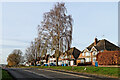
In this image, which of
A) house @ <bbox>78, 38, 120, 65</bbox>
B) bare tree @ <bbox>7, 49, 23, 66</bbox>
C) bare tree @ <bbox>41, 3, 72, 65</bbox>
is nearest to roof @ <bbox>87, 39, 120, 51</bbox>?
house @ <bbox>78, 38, 120, 65</bbox>

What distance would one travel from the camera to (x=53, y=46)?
4006 cm

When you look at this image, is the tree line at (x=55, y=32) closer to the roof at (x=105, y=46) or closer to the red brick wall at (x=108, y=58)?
the red brick wall at (x=108, y=58)

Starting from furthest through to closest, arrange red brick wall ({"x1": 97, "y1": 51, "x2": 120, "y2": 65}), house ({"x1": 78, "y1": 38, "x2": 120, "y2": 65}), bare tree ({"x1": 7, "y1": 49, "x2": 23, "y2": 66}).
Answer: bare tree ({"x1": 7, "y1": 49, "x2": 23, "y2": 66}) < house ({"x1": 78, "y1": 38, "x2": 120, "y2": 65}) < red brick wall ({"x1": 97, "y1": 51, "x2": 120, "y2": 65})

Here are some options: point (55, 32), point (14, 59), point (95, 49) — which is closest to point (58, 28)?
point (55, 32)

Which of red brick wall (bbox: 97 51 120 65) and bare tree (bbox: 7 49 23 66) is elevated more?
red brick wall (bbox: 97 51 120 65)

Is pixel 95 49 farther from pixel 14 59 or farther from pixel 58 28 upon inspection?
pixel 14 59

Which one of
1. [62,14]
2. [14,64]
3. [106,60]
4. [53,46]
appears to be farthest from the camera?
[14,64]

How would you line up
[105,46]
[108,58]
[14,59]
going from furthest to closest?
[14,59] < [105,46] < [108,58]

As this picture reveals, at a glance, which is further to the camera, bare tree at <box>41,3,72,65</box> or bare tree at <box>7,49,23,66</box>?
bare tree at <box>7,49,23,66</box>

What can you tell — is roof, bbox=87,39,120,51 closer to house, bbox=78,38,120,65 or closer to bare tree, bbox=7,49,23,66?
house, bbox=78,38,120,65

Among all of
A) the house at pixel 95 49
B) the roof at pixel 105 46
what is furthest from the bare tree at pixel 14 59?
the roof at pixel 105 46

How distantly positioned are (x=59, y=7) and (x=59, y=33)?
6711mm

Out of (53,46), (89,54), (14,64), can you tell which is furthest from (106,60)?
(14,64)

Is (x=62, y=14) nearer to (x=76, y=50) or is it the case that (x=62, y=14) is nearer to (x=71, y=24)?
(x=71, y=24)
